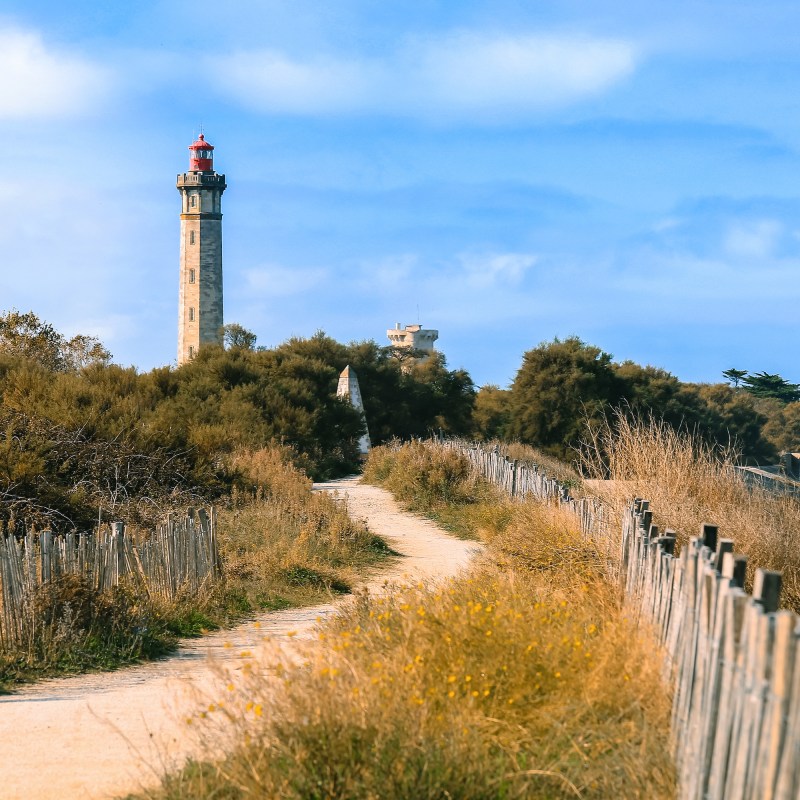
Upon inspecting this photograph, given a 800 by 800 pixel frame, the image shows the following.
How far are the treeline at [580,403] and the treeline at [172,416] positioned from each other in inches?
133

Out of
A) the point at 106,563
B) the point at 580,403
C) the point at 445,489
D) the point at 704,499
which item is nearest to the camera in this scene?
the point at 106,563

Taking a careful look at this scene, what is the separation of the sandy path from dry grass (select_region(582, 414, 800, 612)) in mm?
4094

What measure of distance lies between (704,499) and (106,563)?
6.84 metres

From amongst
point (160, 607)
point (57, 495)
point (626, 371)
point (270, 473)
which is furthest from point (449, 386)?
point (160, 607)

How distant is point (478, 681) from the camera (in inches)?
217

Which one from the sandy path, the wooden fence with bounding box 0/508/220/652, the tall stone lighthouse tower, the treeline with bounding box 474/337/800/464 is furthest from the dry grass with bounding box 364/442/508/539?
the tall stone lighthouse tower

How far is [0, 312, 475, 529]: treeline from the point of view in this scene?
14656 mm

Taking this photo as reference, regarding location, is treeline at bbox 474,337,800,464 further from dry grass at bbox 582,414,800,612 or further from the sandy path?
the sandy path

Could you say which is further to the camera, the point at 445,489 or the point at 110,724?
the point at 445,489

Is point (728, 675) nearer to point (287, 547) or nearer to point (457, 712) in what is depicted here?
point (457, 712)

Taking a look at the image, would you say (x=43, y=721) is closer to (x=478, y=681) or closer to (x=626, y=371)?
(x=478, y=681)

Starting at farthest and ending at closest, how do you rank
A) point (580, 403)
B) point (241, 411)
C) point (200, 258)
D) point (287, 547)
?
point (200, 258) < point (580, 403) < point (241, 411) < point (287, 547)

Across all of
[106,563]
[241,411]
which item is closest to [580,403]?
[241,411]

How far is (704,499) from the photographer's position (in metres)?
12.1
